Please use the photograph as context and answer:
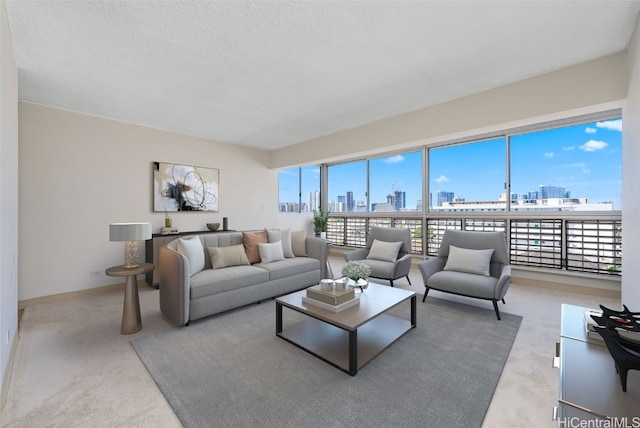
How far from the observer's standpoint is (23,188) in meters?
3.45

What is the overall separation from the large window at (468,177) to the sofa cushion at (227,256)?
3.85m

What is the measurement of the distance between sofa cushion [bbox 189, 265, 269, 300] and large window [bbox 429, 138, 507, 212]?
3.81 metres

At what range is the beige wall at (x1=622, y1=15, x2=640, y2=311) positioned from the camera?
2.23 m

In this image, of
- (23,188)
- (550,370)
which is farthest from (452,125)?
(23,188)

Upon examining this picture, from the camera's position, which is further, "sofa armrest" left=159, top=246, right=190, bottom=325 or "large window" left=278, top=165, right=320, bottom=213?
"large window" left=278, top=165, right=320, bottom=213

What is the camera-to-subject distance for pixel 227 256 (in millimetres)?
3596

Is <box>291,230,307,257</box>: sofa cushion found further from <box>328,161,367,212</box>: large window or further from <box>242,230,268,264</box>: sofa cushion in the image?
<box>328,161,367,212</box>: large window

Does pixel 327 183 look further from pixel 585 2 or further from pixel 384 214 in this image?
pixel 585 2

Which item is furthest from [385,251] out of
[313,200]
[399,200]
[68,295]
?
[68,295]

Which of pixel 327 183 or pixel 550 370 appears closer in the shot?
pixel 550 370

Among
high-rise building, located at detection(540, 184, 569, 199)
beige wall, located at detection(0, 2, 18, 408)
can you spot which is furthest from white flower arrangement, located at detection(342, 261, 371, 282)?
high-rise building, located at detection(540, 184, 569, 199)

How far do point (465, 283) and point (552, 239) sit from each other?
2212 mm

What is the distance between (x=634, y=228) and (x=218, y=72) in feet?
13.7

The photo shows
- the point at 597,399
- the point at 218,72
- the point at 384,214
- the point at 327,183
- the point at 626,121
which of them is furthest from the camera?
the point at 327,183
